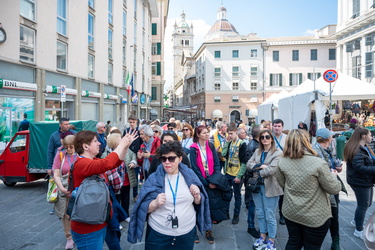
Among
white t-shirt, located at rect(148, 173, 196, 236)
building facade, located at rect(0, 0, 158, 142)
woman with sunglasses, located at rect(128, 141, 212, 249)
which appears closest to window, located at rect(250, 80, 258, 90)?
building facade, located at rect(0, 0, 158, 142)

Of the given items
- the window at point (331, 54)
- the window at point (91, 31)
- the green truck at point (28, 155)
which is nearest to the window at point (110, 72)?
the window at point (91, 31)

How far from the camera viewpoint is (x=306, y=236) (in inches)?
117

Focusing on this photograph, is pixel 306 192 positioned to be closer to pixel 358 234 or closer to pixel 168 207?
pixel 168 207

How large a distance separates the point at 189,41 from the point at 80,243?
100.0 meters

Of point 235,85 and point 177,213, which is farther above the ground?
point 235,85

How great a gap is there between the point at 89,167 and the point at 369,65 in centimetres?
2690

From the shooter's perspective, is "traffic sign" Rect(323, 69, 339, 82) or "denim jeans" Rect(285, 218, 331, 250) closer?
"denim jeans" Rect(285, 218, 331, 250)

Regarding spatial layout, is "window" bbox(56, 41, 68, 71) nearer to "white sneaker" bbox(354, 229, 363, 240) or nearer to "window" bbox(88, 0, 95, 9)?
"window" bbox(88, 0, 95, 9)

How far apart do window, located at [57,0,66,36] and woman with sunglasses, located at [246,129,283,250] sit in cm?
1570

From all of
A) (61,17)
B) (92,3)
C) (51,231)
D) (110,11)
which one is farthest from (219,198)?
(110,11)

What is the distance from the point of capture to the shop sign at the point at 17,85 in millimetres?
11663

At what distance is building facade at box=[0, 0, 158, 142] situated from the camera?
12.5 metres

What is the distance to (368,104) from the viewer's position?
18.2 metres

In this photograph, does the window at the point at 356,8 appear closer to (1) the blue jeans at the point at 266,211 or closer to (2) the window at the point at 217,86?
(2) the window at the point at 217,86
